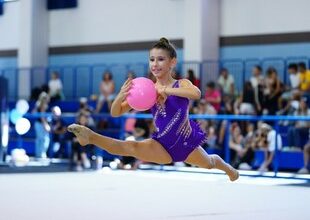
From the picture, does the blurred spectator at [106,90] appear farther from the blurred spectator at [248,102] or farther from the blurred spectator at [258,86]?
the blurred spectator at [248,102]

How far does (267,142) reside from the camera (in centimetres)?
1268

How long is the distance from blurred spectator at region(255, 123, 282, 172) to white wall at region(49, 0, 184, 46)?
639 centimetres

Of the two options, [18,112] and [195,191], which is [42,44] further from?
[195,191]

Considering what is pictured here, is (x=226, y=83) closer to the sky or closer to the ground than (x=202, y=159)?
closer to the sky

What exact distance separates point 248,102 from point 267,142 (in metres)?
1.65

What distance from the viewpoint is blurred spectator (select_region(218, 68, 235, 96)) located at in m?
15.9

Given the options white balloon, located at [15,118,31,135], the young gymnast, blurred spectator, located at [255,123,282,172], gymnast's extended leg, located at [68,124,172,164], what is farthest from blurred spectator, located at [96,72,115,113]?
gymnast's extended leg, located at [68,124,172,164]

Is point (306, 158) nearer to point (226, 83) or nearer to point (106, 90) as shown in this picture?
point (226, 83)

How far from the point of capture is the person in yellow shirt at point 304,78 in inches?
560

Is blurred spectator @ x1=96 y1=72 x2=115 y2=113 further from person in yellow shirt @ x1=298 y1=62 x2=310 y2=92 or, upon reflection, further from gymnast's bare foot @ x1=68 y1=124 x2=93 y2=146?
gymnast's bare foot @ x1=68 y1=124 x2=93 y2=146

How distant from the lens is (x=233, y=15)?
58.3 ft

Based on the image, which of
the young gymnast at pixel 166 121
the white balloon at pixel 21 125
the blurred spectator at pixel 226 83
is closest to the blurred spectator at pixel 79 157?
the white balloon at pixel 21 125

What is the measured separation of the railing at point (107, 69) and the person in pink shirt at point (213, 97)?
1.26 meters

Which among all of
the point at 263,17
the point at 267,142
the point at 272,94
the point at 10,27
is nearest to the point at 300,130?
the point at 267,142
